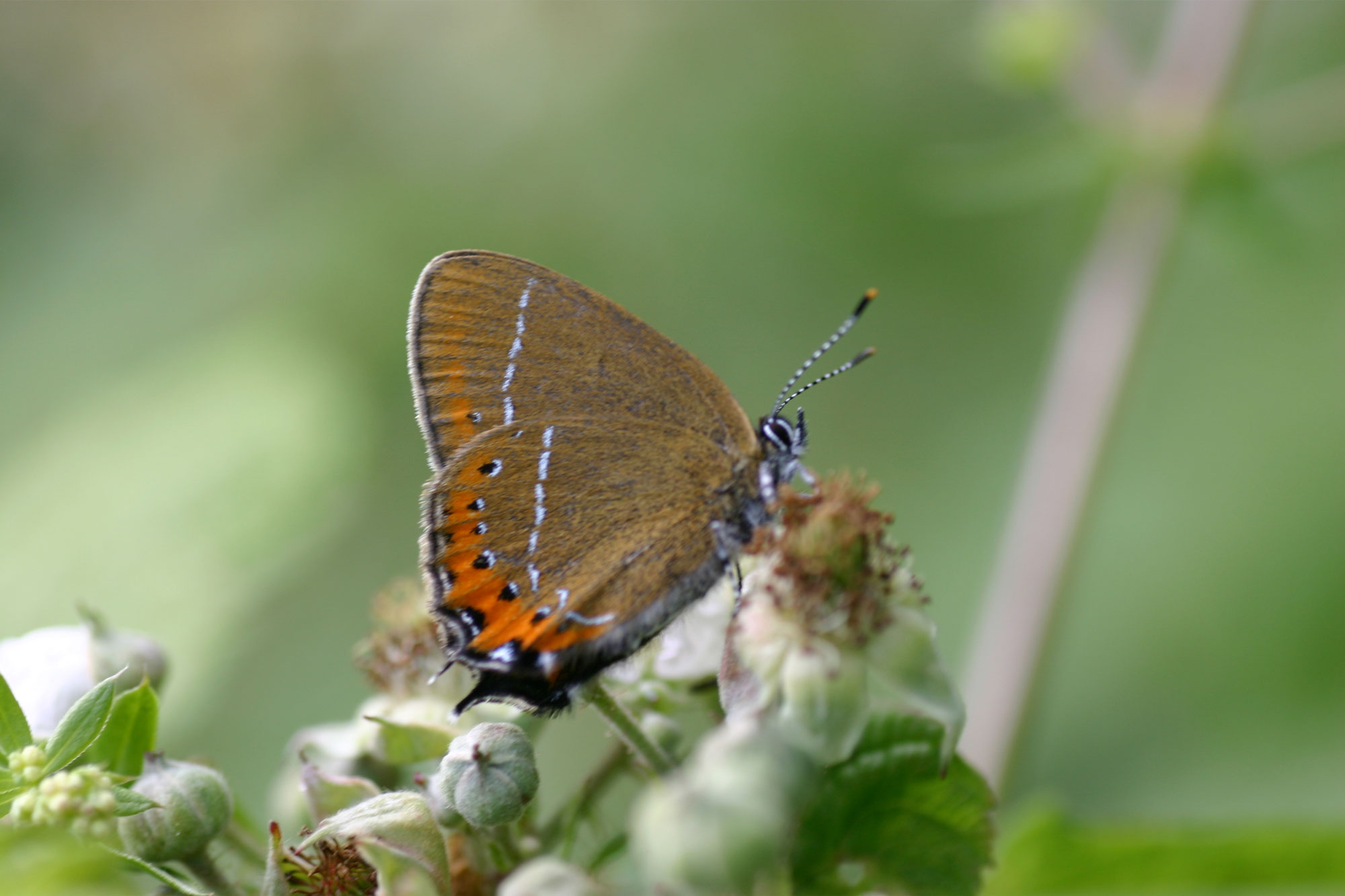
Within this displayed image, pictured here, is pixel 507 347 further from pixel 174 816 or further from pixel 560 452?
pixel 174 816

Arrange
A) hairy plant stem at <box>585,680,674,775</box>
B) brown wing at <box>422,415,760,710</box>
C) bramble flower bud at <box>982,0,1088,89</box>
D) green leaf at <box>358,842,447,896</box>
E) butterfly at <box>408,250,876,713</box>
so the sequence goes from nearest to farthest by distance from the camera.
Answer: green leaf at <box>358,842,447,896</box> → hairy plant stem at <box>585,680,674,775</box> → brown wing at <box>422,415,760,710</box> → butterfly at <box>408,250,876,713</box> → bramble flower bud at <box>982,0,1088,89</box>

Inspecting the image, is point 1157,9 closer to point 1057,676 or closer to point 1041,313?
point 1041,313

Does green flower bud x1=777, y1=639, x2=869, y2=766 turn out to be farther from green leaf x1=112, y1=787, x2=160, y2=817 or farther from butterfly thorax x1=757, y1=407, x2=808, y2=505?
green leaf x1=112, y1=787, x2=160, y2=817

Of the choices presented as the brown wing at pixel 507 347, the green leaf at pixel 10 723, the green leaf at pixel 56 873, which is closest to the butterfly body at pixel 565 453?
the brown wing at pixel 507 347

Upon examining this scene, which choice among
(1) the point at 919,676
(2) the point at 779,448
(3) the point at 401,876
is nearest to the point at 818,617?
(1) the point at 919,676

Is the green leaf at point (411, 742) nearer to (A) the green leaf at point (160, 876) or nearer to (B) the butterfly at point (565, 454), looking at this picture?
(B) the butterfly at point (565, 454)

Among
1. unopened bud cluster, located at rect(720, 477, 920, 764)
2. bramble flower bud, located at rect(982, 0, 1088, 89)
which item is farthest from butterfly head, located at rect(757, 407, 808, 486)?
bramble flower bud, located at rect(982, 0, 1088, 89)

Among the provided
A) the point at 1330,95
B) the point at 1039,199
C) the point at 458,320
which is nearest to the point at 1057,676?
the point at 1039,199

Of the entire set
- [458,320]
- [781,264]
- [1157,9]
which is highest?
[1157,9]
